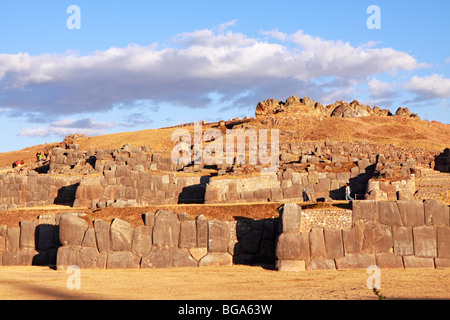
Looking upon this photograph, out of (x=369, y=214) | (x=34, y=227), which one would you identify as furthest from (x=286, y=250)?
(x=34, y=227)

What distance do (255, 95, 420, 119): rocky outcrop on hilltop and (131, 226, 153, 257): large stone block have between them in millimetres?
51974

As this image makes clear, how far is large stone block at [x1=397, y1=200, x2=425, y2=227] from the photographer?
2422cm

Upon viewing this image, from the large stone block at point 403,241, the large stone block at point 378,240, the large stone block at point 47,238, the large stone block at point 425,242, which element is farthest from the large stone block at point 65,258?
the large stone block at point 425,242

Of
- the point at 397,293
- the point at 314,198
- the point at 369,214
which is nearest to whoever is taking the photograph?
the point at 397,293

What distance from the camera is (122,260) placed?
2572cm

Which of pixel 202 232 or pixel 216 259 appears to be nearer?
pixel 216 259

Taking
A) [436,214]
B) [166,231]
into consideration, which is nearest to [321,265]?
[436,214]

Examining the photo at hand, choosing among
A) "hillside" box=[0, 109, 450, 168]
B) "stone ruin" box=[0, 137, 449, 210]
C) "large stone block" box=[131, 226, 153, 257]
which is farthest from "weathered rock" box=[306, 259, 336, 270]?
"hillside" box=[0, 109, 450, 168]

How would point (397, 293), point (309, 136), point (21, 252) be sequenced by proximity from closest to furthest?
point (397, 293)
point (21, 252)
point (309, 136)

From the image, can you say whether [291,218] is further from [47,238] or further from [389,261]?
[47,238]

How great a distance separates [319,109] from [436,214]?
56.8 meters

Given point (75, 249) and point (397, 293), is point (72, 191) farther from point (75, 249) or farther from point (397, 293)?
point (397, 293)

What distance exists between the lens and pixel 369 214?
80.7 feet

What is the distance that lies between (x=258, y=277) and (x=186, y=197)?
784 inches
